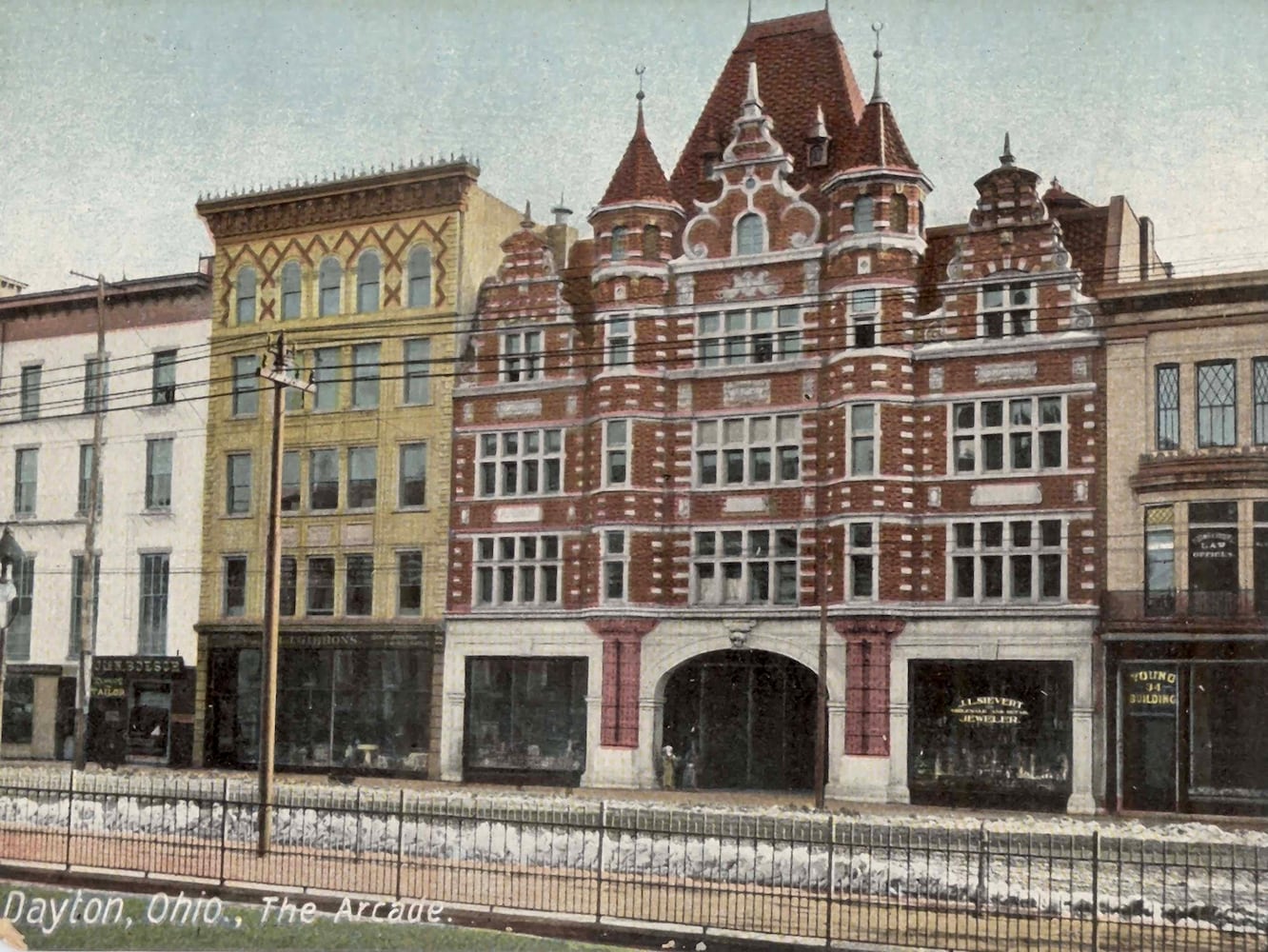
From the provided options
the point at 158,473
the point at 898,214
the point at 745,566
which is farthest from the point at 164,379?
the point at 898,214

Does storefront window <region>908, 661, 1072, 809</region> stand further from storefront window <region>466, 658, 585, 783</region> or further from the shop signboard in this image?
storefront window <region>466, 658, 585, 783</region>

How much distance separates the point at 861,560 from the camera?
29312 mm

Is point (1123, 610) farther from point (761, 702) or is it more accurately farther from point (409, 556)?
point (409, 556)

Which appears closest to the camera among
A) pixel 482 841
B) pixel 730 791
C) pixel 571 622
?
pixel 482 841

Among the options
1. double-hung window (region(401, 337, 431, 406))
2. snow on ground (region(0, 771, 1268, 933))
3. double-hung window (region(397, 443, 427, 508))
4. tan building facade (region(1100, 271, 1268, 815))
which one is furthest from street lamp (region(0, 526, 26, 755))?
tan building facade (region(1100, 271, 1268, 815))

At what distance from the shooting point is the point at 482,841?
2094cm

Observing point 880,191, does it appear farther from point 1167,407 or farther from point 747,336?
point 1167,407

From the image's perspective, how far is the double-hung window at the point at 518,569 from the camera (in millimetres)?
31969

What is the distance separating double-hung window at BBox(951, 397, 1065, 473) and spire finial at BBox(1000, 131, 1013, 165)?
15.0 ft

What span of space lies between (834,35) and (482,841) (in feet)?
50.1

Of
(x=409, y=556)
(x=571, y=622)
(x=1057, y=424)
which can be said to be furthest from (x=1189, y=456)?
(x=409, y=556)

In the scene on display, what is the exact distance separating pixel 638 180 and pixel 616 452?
5629mm

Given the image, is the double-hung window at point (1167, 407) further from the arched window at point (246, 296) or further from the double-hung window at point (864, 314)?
the arched window at point (246, 296)

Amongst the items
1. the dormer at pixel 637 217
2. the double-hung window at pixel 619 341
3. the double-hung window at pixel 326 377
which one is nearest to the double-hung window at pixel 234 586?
the double-hung window at pixel 326 377
